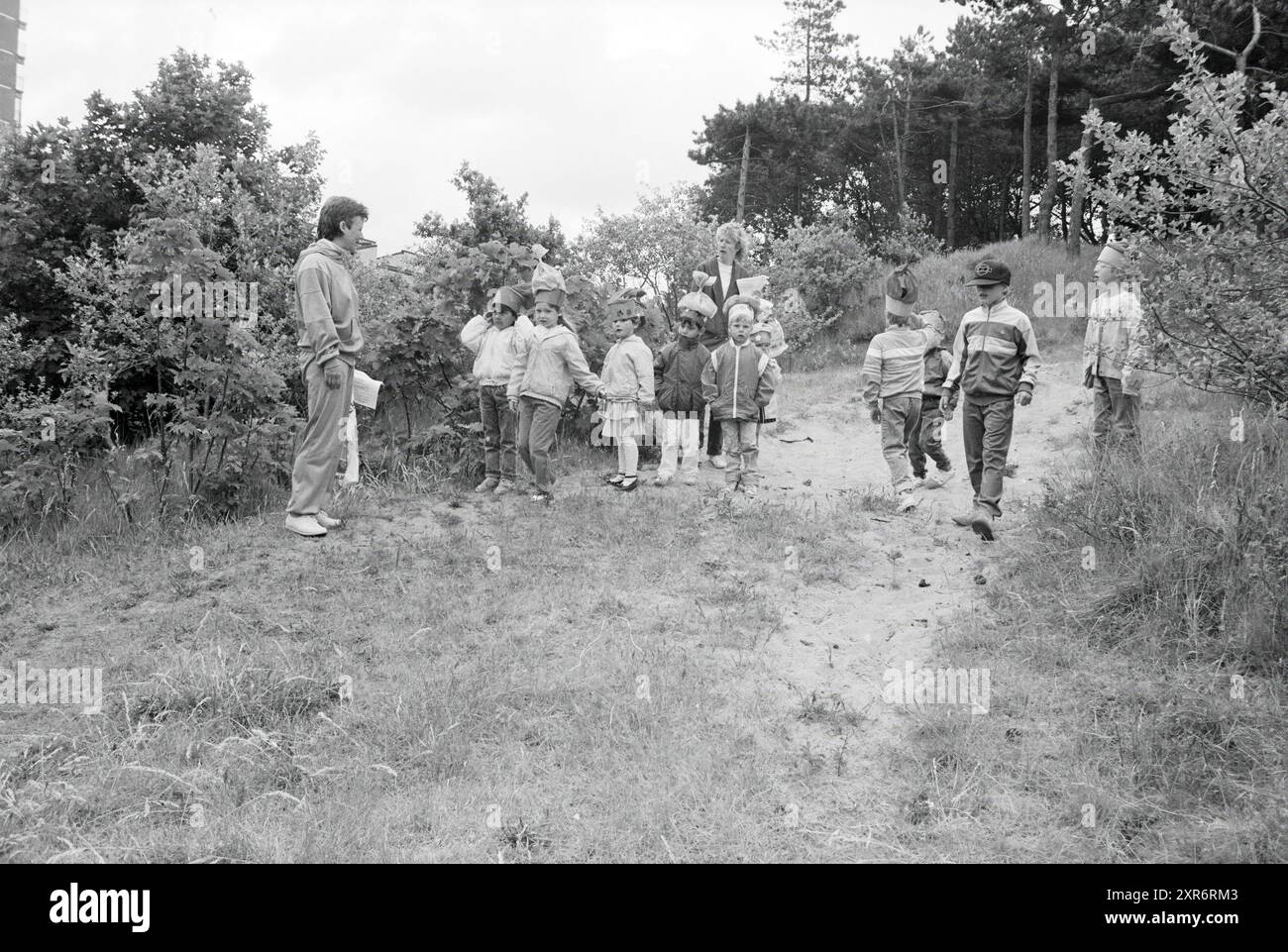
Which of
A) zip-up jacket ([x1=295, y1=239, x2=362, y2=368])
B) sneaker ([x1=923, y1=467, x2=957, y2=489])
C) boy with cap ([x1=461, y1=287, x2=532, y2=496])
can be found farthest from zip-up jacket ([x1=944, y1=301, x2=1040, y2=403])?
zip-up jacket ([x1=295, y1=239, x2=362, y2=368])

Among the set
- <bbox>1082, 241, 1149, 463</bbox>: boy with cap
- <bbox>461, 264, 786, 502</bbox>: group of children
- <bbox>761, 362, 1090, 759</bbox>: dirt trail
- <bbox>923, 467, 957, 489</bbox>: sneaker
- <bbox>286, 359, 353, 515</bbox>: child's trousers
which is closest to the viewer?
<bbox>761, 362, 1090, 759</bbox>: dirt trail

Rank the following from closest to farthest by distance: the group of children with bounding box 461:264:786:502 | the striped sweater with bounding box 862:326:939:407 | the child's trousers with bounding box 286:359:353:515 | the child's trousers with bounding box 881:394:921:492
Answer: the child's trousers with bounding box 286:359:353:515 → the striped sweater with bounding box 862:326:939:407 → the child's trousers with bounding box 881:394:921:492 → the group of children with bounding box 461:264:786:502

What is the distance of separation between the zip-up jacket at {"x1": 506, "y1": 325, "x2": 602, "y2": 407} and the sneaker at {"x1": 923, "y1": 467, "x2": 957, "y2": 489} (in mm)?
3379

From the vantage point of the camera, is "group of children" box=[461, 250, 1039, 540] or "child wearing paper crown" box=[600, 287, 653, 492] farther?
"child wearing paper crown" box=[600, 287, 653, 492]

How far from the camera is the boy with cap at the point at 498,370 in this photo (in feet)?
28.7

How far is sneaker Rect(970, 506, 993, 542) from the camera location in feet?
23.9

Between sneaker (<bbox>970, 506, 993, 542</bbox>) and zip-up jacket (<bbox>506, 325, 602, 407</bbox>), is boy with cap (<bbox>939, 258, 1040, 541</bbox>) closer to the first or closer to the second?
sneaker (<bbox>970, 506, 993, 542</bbox>)

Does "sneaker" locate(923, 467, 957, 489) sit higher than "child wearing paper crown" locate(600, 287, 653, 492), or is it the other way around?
"child wearing paper crown" locate(600, 287, 653, 492)

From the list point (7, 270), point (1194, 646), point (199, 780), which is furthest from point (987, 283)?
point (7, 270)

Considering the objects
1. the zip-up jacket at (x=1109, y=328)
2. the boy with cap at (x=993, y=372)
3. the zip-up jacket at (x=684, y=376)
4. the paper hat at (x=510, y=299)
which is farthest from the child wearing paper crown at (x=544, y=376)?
the zip-up jacket at (x=1109, y=328)

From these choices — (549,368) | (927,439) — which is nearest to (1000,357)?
(927,439)

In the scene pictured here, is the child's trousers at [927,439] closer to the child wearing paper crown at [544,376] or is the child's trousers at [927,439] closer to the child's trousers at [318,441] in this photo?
the child wearing paper crown at [544,376]

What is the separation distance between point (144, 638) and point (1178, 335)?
244 inches

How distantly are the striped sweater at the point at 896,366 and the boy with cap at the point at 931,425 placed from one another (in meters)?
0.82
